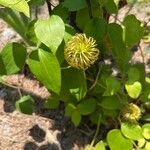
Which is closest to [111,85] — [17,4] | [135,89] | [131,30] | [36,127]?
[135,89]

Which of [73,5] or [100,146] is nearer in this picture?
[73,5]

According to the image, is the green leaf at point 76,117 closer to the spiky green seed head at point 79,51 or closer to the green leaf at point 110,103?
the green leaf at point 110,103

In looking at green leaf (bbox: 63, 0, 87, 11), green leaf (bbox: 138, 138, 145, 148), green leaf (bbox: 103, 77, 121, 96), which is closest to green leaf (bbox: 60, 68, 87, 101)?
green leaf (bbox: 103, 77, 121, 96)

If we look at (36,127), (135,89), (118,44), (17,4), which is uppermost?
(17,4)

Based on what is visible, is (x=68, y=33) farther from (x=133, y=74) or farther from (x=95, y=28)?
(x=133, y=74)

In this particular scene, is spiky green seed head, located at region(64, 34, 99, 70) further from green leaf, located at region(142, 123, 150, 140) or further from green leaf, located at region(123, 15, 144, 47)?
green leaf, located at region(142, 123, 150, 140)

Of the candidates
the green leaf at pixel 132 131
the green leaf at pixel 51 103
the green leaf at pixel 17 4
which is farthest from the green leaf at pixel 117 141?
the green leaf at pixel 17 4

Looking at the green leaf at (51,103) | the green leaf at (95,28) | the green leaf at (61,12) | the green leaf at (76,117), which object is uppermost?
the green leaf at (61,12)
